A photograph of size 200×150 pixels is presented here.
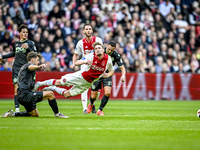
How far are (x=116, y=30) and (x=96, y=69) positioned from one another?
37.5 ft

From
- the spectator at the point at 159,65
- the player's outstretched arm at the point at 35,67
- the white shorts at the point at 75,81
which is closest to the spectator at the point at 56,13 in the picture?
the spectator at the point at 159,65

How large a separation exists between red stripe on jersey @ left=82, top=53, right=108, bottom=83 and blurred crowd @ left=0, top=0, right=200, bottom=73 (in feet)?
30.3

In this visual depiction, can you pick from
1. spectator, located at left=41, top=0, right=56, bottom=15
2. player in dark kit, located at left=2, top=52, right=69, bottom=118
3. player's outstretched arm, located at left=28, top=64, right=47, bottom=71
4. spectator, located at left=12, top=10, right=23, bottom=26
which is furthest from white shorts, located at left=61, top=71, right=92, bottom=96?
spectator, located at left=41, top=0, right=56, bottom=15

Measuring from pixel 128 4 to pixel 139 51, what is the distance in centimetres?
355

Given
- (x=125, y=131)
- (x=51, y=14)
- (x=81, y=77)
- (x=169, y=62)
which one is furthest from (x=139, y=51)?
(x=125, y=131)

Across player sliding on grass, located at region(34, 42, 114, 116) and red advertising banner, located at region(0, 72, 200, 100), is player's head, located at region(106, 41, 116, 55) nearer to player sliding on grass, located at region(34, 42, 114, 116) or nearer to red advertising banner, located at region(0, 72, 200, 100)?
player sliding on grass, located at region(34, 42, 114, 116)

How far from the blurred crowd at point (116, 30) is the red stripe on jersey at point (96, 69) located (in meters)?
9.22

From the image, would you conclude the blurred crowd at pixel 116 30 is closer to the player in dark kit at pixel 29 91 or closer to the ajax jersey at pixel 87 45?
the ajax jersey at pixel 87 45

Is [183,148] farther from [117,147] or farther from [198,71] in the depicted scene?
[198,71]

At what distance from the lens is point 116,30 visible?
67.6ft

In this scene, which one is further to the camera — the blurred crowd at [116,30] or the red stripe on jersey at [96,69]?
the blurred crowd at [116,30]

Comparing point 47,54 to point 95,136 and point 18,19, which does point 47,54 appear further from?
point 95,136

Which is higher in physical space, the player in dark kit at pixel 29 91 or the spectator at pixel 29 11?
the spectator at pixel 29 11

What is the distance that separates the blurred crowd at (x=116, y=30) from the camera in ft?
62.9
